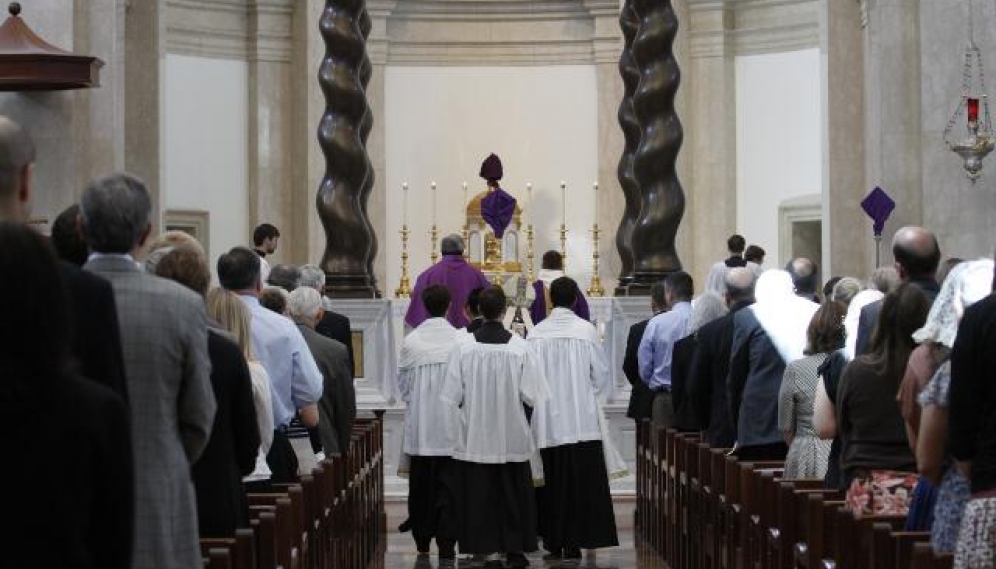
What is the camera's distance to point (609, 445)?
12406 millimetres

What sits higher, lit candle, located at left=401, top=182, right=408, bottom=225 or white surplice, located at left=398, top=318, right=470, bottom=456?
lit candle, located at left=401, top=182, right=408, bottom=225

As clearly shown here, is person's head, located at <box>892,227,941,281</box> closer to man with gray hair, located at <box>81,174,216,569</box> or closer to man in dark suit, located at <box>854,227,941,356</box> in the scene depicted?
man in dark suit, located at <box>854,227,941,356</box>

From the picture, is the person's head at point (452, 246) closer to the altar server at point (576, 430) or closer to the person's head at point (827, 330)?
the altar server at point (576, 430)

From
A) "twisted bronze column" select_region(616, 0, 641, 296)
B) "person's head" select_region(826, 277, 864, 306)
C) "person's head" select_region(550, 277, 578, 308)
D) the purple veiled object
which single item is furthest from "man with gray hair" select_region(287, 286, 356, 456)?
the purple veiled object

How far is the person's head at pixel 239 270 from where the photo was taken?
7.83m

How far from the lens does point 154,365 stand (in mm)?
5395

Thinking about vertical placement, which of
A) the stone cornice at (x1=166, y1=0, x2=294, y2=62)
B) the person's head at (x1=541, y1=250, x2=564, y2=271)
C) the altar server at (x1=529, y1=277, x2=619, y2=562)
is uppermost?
the stone cornice at (x1=166, y1=0, x2=294, y2=62)

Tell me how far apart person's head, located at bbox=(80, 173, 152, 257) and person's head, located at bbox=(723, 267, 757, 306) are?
5.78m

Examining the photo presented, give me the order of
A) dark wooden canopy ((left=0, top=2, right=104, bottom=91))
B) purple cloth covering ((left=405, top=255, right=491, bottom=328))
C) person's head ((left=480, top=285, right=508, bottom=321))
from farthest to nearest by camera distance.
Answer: purple cloth covering ((left=405, top=255, right=491, bottom=328)) < dark wooden canopy ((left=0, top=2, right=104, bottom=91)) < person's head ((left=480, top=285, right=508, bottom=321))

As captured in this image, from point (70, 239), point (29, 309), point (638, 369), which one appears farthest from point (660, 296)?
point (29, 309)

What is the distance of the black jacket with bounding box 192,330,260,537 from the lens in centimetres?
639

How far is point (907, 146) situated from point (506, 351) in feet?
25.4

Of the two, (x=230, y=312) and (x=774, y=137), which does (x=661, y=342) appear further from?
(x=774, y=137)

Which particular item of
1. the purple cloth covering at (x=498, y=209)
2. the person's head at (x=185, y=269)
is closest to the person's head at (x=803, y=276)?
the person's head at (x=185, y=269)
